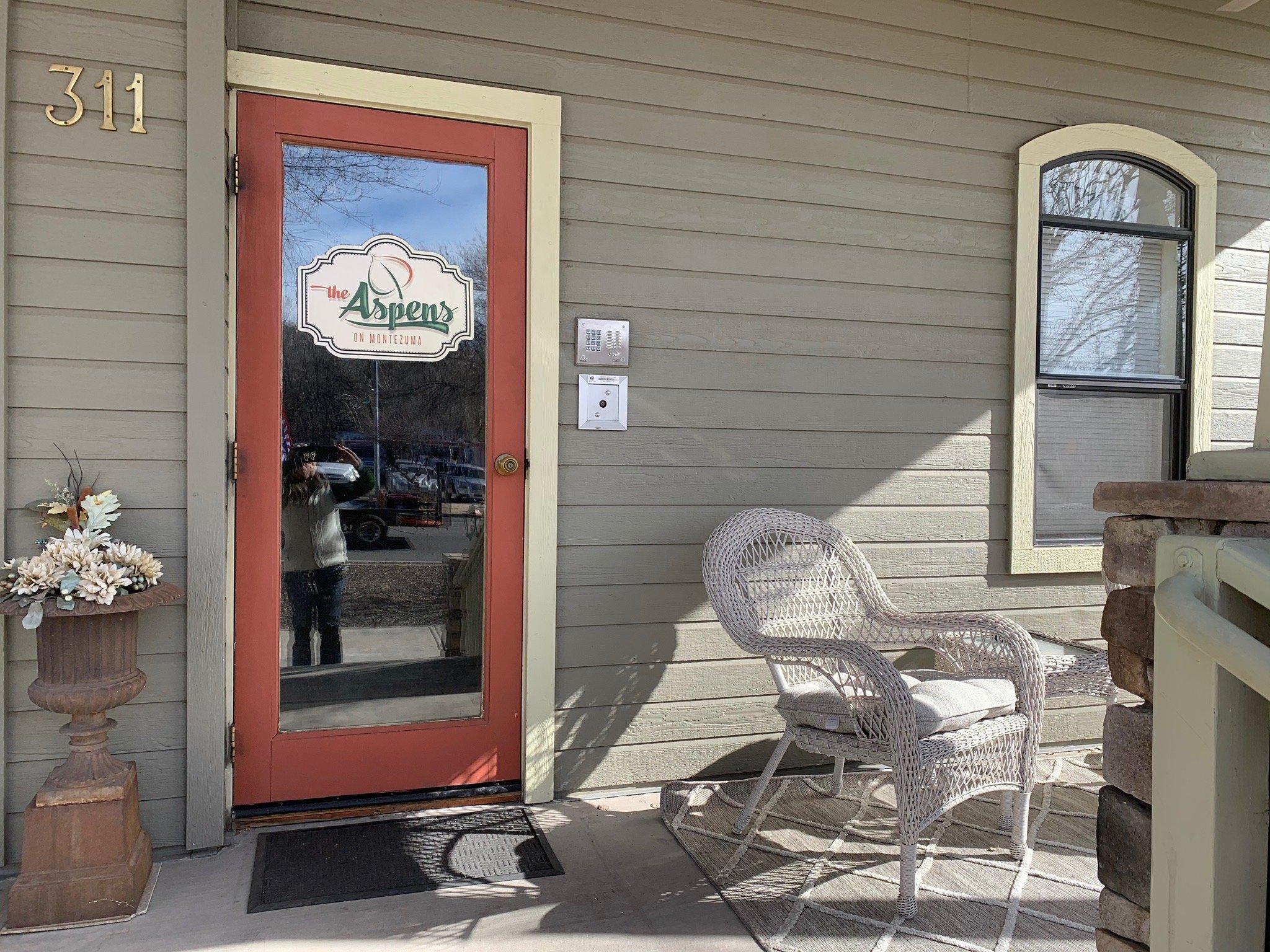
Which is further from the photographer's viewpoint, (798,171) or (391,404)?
(798,171)

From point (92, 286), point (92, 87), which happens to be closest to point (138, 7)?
point (92, 87)

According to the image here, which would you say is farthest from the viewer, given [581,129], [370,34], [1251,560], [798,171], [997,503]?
Answer: [997,503]

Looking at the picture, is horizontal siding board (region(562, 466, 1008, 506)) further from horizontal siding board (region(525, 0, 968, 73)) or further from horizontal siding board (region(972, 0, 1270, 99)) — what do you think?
horizontal siding board (region(972, 0, 1270, 99))

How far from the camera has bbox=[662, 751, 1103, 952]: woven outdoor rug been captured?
6.70 feet

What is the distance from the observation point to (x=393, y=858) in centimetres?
237

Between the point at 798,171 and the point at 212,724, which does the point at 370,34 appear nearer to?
the point at 798,171

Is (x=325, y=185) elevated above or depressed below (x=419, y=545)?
above

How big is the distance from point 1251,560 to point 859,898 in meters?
1.49

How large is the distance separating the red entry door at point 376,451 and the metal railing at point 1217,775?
193 centimetres

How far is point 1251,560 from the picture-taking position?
103 centimetres

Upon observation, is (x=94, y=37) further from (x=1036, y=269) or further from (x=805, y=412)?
(x=1036, y=269)

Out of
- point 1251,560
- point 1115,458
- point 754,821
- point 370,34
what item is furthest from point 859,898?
point 370,34

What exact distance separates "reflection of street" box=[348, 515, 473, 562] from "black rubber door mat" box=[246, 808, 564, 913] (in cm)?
73

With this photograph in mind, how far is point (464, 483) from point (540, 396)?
34 centimetres
